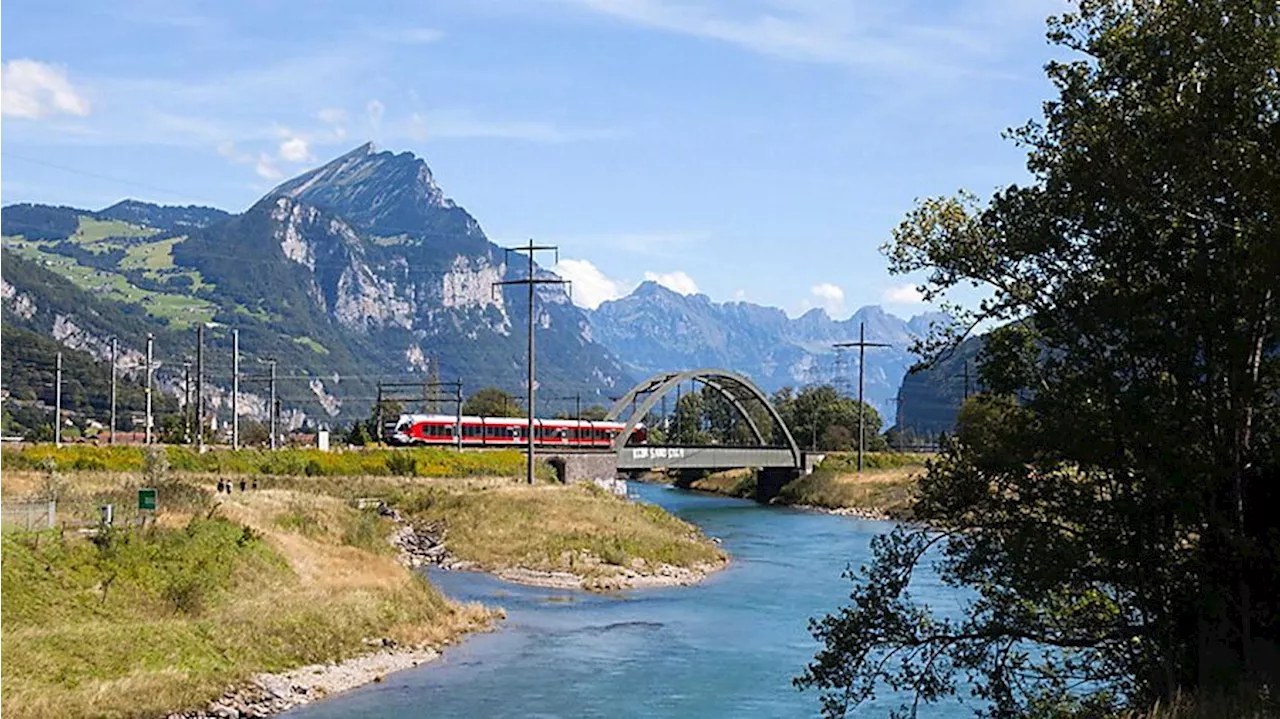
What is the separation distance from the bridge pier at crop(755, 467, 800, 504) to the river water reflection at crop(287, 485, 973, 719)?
60.3m

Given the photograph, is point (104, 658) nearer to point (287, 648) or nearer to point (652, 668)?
point (287, 648)

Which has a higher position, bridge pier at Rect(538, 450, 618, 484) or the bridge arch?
the bridge arch

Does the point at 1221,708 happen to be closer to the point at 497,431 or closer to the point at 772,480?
the point at 497,431

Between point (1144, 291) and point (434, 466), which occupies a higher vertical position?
point (1144, 291)

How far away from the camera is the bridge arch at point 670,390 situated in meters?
115

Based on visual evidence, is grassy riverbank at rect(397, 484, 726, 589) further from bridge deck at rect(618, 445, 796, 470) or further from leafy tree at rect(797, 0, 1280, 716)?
leafy tree at rect(797, 0, 1280, 716)

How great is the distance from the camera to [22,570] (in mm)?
31594

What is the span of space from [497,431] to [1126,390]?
95.9 m

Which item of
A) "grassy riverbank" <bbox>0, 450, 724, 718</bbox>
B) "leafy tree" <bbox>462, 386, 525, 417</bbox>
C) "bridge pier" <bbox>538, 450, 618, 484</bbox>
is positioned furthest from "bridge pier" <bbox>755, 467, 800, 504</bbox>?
"grassy riverbank" <bbox>0, 450, 724, 718</bbox>

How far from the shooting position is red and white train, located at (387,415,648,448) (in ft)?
355

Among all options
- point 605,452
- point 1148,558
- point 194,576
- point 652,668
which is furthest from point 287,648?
point 605,452

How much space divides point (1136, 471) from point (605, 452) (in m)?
82.4

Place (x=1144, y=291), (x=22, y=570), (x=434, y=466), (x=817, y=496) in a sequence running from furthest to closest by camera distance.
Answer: (x=817, y=496)
(x=434, y=466)
(x=22, y=570)
(x=1144, y=291)

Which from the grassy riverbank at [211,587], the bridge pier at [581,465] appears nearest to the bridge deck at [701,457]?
the bridge pier at [581,465]
